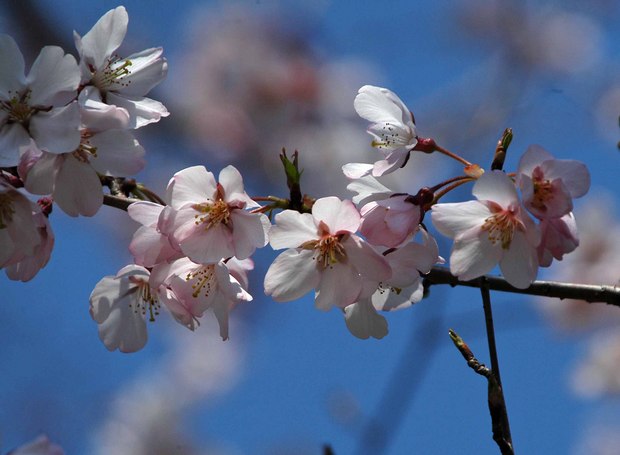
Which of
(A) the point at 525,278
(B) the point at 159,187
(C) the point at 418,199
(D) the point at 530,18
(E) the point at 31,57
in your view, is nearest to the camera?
(A) the point at 525,278

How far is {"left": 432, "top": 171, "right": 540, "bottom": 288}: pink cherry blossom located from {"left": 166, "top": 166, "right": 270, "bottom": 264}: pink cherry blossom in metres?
0.37

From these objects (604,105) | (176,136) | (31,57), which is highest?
(31,57)

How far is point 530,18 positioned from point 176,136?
158 inches

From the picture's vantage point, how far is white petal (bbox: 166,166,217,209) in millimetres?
1607

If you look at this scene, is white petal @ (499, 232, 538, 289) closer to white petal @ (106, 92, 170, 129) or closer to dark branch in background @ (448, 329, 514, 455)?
dark branch in background @ (448, 329, 514, 455)

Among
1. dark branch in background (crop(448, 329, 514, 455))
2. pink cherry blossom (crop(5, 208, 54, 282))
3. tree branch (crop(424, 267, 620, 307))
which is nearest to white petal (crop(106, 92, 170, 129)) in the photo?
pink cherry blossom (crop(5, 208, 54, 282))

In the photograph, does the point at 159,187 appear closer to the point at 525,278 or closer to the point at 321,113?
the point at 321,113

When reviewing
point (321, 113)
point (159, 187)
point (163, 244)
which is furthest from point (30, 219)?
point (321, 113)

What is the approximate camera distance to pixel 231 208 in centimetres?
163

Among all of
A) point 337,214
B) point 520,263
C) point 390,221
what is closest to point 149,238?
point 337,214

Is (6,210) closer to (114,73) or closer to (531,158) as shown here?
(114,73)

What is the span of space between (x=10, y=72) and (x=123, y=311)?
0.60 metres

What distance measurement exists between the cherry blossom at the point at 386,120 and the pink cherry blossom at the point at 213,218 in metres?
0.24

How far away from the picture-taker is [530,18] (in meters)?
7.03
